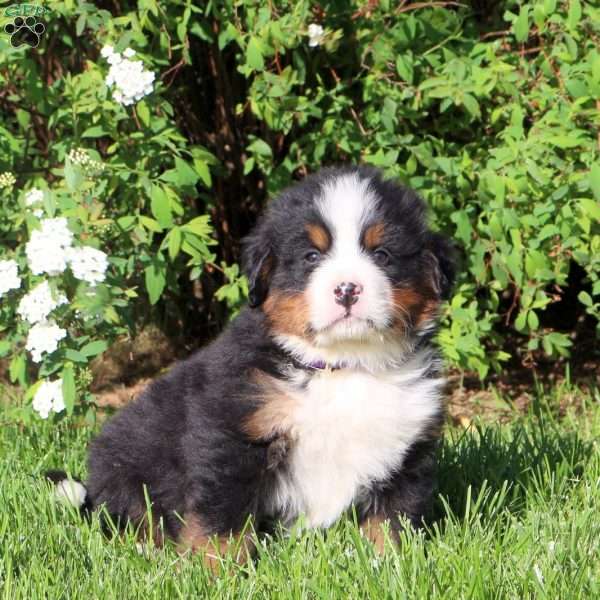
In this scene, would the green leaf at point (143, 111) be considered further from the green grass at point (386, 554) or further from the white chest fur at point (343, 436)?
the white chest fur at point (343, 436)

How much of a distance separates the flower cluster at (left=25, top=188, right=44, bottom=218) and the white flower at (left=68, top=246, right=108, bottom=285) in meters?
0.37

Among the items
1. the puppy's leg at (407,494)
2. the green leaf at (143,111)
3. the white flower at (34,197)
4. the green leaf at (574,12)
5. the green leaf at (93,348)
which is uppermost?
the green leaf at (574,12)

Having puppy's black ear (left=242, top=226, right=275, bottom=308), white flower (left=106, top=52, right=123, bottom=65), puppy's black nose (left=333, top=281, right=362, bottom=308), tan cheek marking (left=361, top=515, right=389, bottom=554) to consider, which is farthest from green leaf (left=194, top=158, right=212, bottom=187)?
tan cheek marking (left=361, top=515, right=389, bottom=554)

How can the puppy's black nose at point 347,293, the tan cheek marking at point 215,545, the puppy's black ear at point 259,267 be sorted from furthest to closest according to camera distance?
the puppy's black ear at point 259,267 → the tan cheek marking at point 215,545 → the puppy's black nose at point 347,293

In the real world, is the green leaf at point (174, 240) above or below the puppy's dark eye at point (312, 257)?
below

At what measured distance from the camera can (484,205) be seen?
5.65 m

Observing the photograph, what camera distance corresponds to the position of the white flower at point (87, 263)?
4.78 metres

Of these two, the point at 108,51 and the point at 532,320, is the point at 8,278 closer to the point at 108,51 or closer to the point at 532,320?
the point at 108,51

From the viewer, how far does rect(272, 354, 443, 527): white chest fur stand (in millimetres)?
3723

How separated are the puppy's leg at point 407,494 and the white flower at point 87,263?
169 centimetres

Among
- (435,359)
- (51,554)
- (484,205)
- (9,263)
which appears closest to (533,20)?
(484,205)

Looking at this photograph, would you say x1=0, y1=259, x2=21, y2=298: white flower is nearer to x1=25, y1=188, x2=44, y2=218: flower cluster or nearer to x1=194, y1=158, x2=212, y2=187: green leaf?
x1=25, y1=188, x2=44, y2=218: flower cluster

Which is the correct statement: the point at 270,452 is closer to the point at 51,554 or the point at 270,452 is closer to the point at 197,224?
the point at 51,554

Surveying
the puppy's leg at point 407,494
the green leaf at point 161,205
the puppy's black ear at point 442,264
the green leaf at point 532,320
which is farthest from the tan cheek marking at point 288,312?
the green leaf at point 532,320
